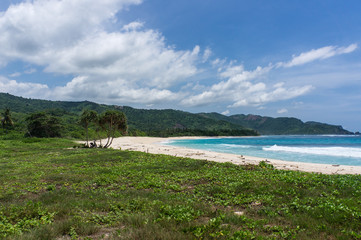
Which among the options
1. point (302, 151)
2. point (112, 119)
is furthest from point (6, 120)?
point (302, 151)

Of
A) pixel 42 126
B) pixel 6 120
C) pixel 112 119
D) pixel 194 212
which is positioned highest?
pixel 112 119

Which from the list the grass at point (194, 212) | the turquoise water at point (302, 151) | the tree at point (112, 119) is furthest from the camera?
the tree at point (112, 119)

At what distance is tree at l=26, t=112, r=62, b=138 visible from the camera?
6625 cm

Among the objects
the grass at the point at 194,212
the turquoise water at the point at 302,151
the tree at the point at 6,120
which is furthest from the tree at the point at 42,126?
the grass at the point at 194,212

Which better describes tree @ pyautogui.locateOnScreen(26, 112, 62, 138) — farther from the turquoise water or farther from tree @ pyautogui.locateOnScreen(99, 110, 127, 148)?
the turquoise water

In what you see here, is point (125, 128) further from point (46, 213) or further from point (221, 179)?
point (46, 213)

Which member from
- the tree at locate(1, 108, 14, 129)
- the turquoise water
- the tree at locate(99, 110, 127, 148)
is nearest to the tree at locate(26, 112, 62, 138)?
the tree at locate(1, 108, 14, 129)

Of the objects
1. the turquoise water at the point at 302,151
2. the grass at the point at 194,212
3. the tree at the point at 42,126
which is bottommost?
the turquoise water at the point at 302,151

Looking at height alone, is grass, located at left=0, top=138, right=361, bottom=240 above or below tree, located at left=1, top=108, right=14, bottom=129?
below

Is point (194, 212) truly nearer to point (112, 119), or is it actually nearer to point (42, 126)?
point (112, 119)

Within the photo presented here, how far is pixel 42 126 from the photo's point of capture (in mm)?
66875

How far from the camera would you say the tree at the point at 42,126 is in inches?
2608

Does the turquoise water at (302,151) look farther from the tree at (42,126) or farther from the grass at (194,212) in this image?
the tree at (42,126)

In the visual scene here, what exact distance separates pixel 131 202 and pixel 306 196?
24.9 ft
